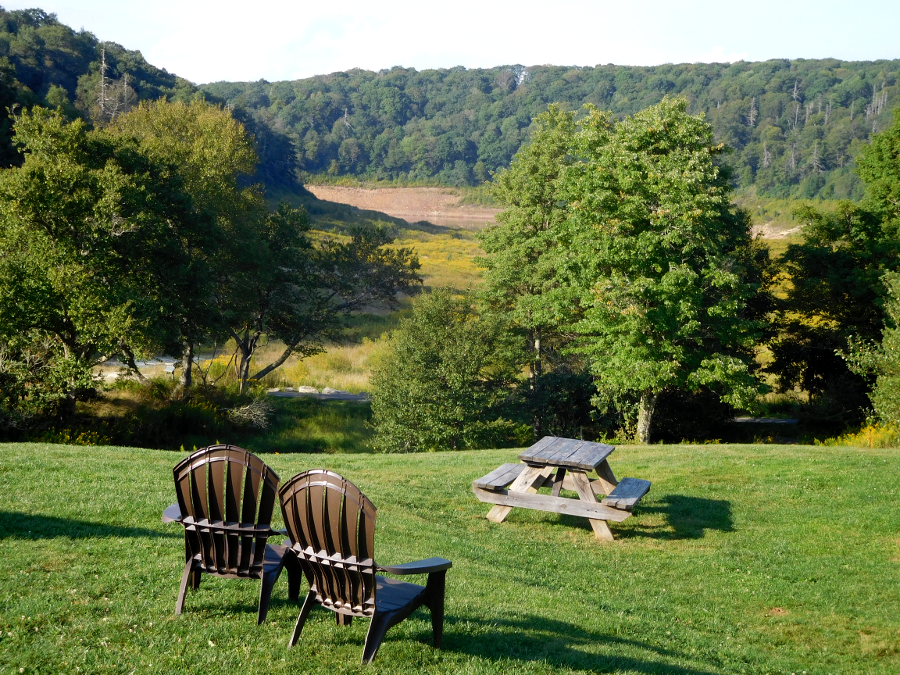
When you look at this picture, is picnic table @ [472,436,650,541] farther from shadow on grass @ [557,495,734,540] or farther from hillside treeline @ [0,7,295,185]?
hillside treeline @ [0,7,295,185]

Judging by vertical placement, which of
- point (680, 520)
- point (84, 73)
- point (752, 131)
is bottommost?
point (680, 520)

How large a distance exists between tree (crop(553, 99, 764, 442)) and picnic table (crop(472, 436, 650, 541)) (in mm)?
10132

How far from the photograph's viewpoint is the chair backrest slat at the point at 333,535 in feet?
15.3

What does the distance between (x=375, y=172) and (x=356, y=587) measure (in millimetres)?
189062

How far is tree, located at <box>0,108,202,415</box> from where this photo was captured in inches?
822

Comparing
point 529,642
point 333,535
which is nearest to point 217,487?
point 333,535

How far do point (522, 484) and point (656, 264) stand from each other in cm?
1262

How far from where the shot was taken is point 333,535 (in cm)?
480

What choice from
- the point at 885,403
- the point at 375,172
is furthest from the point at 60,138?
the point at 375,172

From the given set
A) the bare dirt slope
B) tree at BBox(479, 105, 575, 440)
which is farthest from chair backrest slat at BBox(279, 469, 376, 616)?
the bare dirt slope

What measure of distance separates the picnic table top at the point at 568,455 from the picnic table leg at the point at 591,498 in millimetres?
293

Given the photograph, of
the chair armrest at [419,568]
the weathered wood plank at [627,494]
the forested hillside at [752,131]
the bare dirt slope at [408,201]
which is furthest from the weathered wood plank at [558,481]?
the bare dirt slope at [408,201]

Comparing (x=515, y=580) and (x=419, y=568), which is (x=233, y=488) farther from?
(x=515, y=580)

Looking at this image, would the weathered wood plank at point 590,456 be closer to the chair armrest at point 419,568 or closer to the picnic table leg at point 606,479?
the picnic table leg at point 606,479
